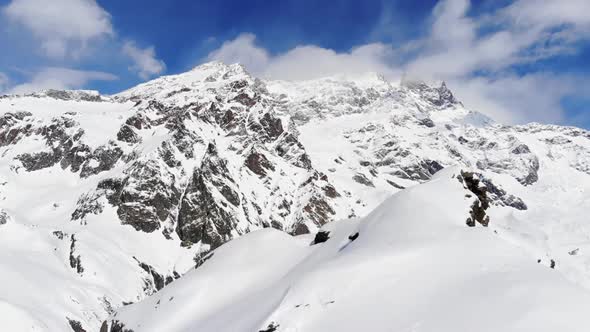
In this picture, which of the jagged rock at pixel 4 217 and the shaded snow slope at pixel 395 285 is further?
the jagged rock at pixel 4 217

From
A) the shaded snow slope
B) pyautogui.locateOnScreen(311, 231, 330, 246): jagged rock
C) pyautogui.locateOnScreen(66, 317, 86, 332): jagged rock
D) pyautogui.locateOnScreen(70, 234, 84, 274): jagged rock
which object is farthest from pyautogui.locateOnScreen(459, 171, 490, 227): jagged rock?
pyautogui.locateOnScreen(70, 234, 84, 274): jagged rock

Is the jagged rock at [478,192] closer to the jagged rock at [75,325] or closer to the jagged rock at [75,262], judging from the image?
the jagged rock at [75,325]

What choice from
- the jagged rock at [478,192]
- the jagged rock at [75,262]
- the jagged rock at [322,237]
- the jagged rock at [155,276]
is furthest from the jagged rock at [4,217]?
the jagged rock at [478,192]

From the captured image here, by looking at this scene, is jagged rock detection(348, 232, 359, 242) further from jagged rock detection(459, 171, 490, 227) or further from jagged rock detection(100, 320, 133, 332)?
jagged rock detection(100, 320, 133, 332)

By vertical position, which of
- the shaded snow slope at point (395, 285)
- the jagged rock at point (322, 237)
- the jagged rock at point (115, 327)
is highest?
the jagged rock at point (115, 327)

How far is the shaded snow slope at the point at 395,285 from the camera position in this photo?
2347 centimetres

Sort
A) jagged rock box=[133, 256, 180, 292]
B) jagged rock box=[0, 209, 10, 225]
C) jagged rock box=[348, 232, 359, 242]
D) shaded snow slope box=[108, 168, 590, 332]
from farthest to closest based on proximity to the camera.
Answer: jagged rock box=[133, 256, 180, 292], jagged rock box=[0, 209, 10, 225], jagged rock box=[348, 232, 359, 242], shaded snow slope box=[108, 168, 590, 332]

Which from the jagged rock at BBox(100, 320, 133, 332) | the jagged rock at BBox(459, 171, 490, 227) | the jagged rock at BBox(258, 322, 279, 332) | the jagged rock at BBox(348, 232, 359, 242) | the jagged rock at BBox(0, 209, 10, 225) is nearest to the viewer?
the jagged rock at BBox(258, 322, 279, 332)

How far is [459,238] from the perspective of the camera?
106ft

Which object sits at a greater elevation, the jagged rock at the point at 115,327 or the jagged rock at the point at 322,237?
the jagged rock at the point at 115,327

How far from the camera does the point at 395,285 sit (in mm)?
28953

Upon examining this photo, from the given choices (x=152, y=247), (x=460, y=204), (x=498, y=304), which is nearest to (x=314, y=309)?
(x=498, y=304)

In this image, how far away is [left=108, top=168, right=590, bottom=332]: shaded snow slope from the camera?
23469 millimetres

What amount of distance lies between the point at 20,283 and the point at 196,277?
102766mm
